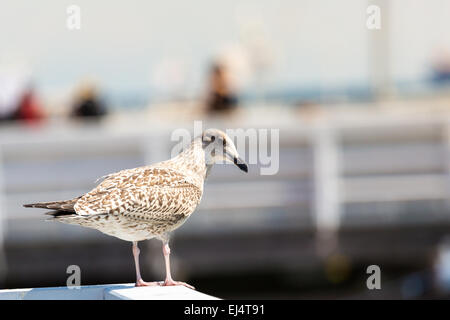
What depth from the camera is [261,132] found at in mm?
9930

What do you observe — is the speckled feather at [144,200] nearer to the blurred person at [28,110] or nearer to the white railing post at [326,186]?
the white railing post at [326,186]

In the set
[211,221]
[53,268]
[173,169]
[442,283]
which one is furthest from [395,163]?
[173,169]

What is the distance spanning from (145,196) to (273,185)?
785 centimetres

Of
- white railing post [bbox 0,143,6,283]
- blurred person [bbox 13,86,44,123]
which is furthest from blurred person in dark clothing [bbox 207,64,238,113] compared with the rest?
white railing post [bbox 0,143,6,283]

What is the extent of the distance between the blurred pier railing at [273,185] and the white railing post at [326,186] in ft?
0.04

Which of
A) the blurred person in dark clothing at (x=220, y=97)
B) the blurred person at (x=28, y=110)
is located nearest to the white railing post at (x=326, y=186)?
the blurred person in dark clothing at (x=220, y=97)

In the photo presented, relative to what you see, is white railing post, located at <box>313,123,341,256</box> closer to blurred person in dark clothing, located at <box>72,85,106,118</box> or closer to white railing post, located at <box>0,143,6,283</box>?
blurred person in dark clothing, located at <box>72,85,106,118</box>

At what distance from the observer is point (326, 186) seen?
10.9 metres

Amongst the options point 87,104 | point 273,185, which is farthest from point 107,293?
point 87,104

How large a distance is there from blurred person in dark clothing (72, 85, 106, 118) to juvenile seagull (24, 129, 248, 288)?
344 inches

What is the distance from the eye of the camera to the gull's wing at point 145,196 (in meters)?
2.71

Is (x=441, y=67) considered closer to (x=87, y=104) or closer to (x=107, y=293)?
(x=87, y=104)
